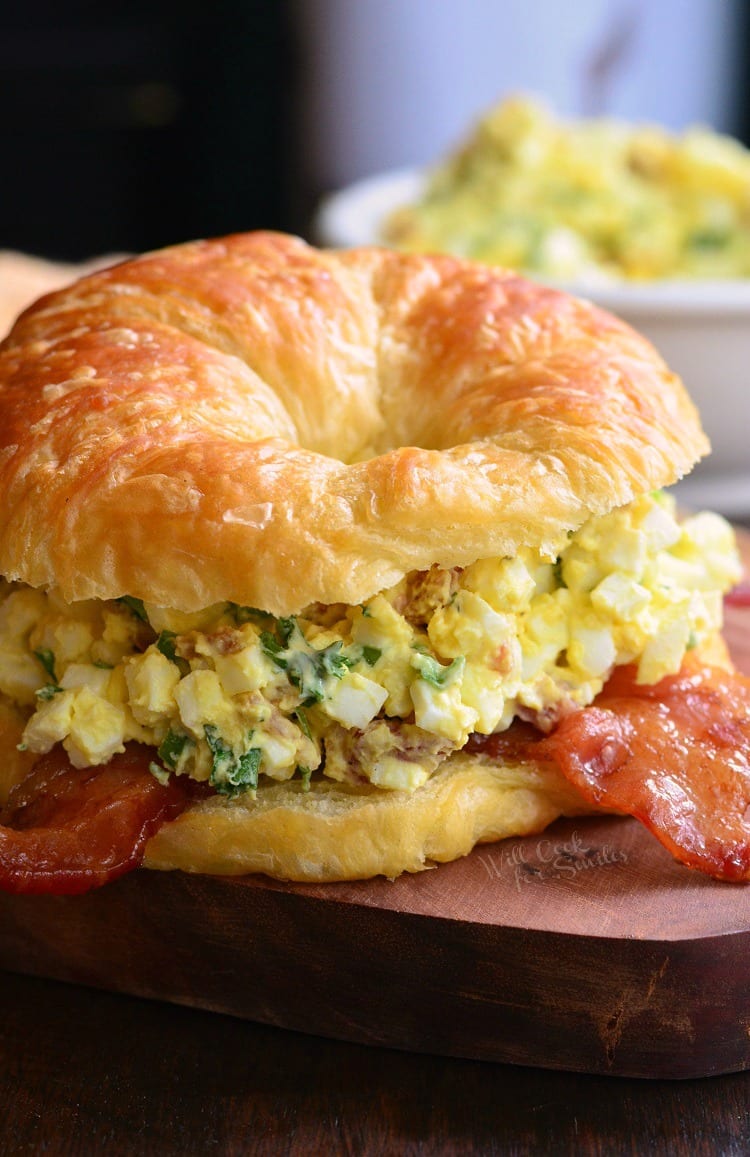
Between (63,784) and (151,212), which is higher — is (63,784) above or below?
above

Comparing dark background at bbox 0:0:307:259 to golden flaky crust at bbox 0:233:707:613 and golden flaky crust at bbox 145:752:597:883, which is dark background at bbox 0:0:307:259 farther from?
golden flaky crust at bbox 145:752:597:883

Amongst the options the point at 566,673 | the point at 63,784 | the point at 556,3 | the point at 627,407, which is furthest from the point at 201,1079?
the point at 556,3

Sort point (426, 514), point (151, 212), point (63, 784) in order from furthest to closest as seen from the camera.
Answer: point (151, 212) < point (63, 784) < point (426, 514)

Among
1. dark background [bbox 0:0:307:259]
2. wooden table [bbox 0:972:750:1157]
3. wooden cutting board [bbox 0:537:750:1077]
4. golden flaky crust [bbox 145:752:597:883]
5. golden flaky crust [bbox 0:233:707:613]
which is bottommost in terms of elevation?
dark background [bbox 0:0:307:259]

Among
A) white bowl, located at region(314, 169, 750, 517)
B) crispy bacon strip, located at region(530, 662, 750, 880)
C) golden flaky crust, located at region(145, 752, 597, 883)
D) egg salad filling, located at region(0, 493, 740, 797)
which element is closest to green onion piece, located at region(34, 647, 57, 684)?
egg salad filling, located at region(0, 493, 740, 797)

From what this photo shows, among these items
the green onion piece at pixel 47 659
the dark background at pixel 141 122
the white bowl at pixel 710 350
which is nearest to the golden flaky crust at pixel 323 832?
the green onion piece at pixel 47 659

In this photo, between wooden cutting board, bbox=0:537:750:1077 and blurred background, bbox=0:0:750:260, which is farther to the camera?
blurred background, bbox=0:0:750:260

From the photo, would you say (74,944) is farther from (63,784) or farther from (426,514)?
(426,514)

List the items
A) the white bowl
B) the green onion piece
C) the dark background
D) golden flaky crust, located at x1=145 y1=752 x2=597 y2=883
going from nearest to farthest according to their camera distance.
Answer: golden flaky crust, located at x1=145 y1=752 x2=597 y2=883
the green onion piece
the white bowl
the dark background
